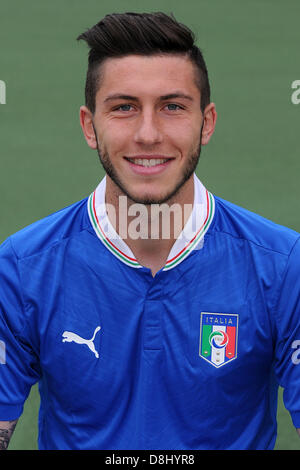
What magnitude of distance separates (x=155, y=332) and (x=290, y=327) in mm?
307

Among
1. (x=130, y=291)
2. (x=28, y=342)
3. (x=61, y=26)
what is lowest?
(x=28, y=342)

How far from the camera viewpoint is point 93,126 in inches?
71.6

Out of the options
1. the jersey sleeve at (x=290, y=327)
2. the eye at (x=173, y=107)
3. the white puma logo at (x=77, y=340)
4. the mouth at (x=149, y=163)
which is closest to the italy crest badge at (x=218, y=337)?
the jersey sleeve at (x=290, y=327)

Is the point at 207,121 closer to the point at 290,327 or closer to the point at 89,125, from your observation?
the point at 89,125

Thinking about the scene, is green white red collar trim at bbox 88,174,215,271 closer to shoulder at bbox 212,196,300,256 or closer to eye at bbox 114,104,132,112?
shoulder at bbox 212,196,300,256

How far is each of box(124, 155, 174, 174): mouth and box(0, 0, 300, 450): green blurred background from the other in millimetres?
1670

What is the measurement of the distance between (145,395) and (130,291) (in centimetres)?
24

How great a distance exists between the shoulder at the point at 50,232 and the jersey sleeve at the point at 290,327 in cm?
49

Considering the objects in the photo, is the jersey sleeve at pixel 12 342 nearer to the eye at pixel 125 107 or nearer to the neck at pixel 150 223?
the neck at pixel 150 223

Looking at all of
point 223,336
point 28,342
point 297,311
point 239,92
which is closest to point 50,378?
point 28,342

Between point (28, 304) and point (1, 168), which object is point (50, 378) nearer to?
point (28, 304)

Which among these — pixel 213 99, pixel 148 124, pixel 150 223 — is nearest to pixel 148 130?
pixel 148 124

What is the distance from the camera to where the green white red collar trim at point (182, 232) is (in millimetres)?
1815

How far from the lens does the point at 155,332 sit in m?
1.77
